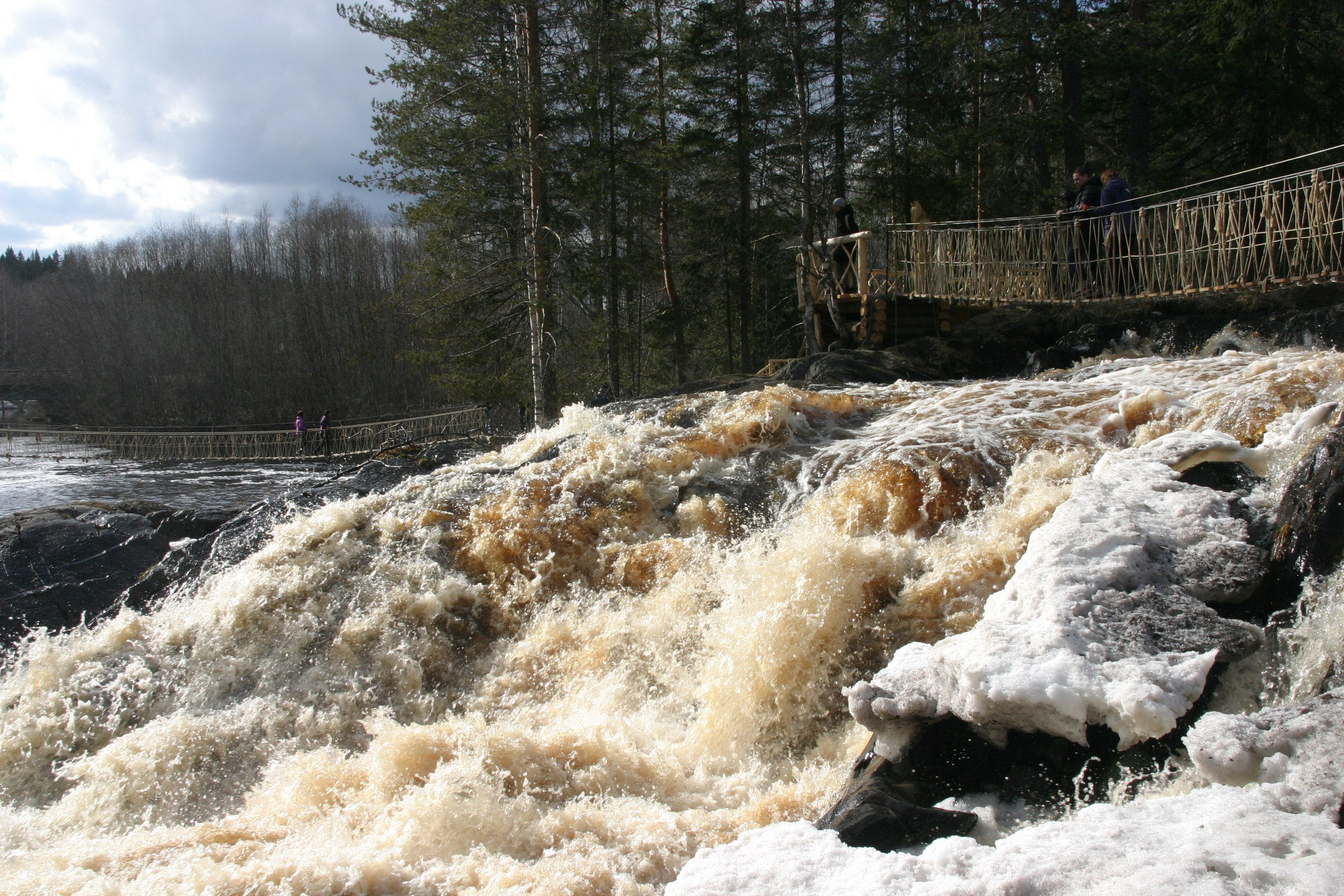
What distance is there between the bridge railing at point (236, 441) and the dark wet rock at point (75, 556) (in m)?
10.9

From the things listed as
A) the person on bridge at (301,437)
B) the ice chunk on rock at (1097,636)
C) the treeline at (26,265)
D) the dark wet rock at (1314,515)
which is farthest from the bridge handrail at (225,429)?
the treeline at (26,265)

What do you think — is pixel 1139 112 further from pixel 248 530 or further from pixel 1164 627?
pixel 248 530

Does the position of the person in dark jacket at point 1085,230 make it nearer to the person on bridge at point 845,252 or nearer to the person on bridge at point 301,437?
the person on bridge at point 845,252

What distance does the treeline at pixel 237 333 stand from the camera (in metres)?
41.9

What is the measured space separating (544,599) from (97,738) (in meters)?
3.17

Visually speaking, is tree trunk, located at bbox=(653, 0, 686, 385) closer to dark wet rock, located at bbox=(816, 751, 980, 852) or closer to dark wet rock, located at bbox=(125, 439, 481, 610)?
dark wet rock, located at bbox=(125, 439, 481, 610)

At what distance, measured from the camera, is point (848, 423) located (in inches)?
319

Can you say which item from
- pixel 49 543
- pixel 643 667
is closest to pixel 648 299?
pixel 49 543

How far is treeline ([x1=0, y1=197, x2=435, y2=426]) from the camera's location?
4194 cm

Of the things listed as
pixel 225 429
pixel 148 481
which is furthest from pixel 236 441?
pixel 225 429

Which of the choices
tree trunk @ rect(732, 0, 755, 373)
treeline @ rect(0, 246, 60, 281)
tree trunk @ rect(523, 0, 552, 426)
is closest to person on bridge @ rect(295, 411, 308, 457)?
tree trunk @ rect(523, 0, 552, 426)

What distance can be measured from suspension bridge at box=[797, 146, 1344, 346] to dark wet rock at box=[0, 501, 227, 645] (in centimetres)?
999

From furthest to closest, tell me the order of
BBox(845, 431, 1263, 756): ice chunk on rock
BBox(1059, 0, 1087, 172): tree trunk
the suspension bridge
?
BBox(1059, 0, 1087, 172): tree trunk < the suspension bridge < BBox(845, 431, 1263, 756): ice chunk on rock

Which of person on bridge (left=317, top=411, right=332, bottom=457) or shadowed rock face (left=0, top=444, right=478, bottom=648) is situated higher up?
person on bridge (left=317, top=411, right=332, bottom=457)
